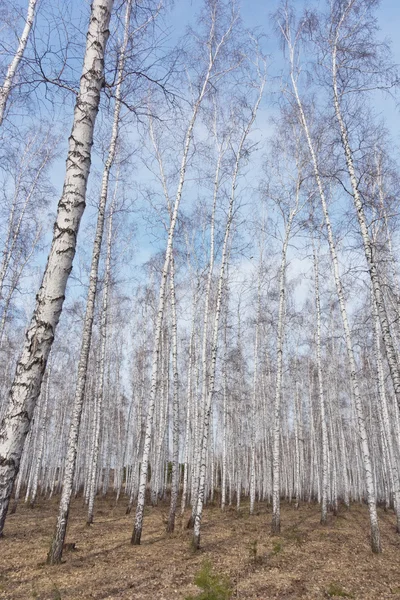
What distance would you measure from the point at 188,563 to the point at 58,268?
6328 millimetres

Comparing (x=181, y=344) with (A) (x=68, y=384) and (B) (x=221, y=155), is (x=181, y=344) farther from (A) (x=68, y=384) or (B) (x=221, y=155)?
(B) (x=221, y=155)

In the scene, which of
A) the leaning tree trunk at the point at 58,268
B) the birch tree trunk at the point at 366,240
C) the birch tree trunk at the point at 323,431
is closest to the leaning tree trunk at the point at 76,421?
the leaning tree trunk at the point at 58,268

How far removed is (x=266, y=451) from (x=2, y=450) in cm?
2271

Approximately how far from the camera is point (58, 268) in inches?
108

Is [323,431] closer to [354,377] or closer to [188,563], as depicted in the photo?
[354,377]

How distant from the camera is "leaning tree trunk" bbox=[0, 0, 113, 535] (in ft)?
7.84

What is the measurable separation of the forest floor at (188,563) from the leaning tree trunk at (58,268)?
329cm

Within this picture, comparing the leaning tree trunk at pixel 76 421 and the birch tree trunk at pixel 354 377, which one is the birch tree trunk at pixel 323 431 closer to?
the birch tree trunk at pixel 354 377

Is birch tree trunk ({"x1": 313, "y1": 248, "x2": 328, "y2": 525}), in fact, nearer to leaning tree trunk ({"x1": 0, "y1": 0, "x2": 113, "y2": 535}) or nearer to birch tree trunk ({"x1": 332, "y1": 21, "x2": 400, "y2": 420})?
birch tree trunk ({"x1": 332, "y1": 21, "x2": 400, "y2": 420})

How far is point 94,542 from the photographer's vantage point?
8.08 metres

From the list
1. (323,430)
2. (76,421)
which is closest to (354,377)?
(323,430)

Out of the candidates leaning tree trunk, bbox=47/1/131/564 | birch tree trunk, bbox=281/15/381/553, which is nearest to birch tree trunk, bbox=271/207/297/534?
birch tree trunk, bbox=281/15/381/553

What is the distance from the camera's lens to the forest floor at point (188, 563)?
5160mm

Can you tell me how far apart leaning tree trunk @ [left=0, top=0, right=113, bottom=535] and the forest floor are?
3.29 meters
